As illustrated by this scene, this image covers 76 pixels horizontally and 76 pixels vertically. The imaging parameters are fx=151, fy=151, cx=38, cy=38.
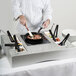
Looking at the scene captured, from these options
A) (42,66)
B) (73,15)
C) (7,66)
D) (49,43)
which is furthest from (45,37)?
(73,15)

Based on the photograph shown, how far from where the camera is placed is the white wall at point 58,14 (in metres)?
2.37

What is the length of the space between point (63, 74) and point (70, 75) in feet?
0.20

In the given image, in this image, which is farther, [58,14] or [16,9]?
[58,14]

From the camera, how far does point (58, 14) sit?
2.71m

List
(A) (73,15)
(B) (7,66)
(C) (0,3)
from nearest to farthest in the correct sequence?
(B) (7,66)
(C) (0,3)
(A) (73,15)

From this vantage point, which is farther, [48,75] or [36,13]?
[36,13]

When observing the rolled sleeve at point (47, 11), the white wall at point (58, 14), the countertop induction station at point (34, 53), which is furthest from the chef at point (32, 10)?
the white wall at point (58, 14)

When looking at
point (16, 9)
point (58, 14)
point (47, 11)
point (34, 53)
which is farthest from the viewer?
point (58, 14)

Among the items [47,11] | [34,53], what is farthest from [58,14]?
[34,53]

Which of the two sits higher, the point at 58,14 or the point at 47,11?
the point at 47,11

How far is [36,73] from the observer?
0.98 metres

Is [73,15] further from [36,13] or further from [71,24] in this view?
[36,13]

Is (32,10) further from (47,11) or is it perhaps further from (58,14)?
(58,14)

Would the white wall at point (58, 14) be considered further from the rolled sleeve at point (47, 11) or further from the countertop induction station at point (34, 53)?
the countertop induction station at point (34, 53)
